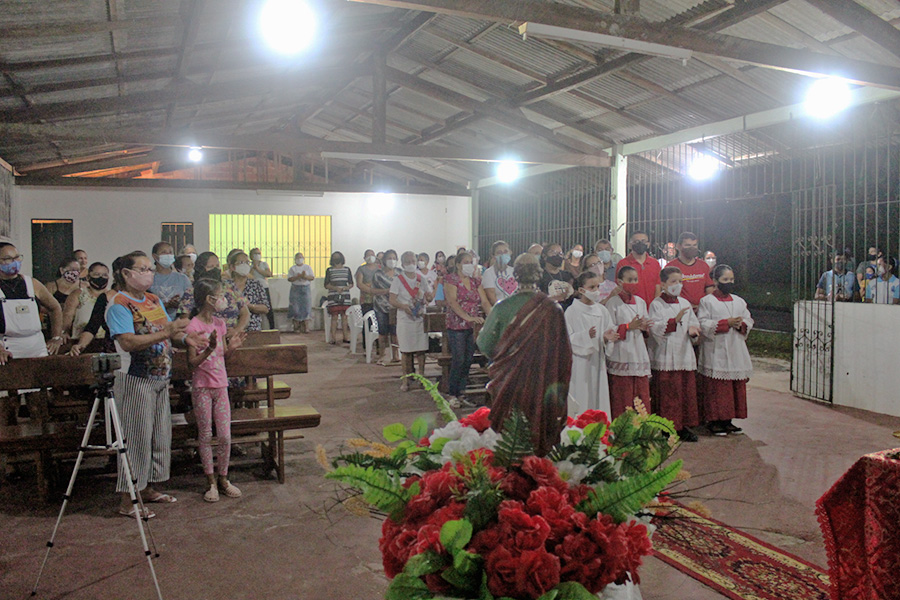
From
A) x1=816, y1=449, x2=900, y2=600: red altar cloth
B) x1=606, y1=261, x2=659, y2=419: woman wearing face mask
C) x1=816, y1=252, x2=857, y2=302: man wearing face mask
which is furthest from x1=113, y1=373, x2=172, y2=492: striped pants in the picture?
x1=816, y1=252, x2=857, y2=302: man wearing face mask

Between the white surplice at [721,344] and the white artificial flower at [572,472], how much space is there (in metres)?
4.71

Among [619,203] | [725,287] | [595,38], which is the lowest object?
[725,287]

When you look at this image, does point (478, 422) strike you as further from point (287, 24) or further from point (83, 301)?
point (287, 24)

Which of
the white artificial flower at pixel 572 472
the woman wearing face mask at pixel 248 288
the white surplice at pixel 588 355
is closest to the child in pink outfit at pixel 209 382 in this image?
the woman wearing face mask at pixel 248 288

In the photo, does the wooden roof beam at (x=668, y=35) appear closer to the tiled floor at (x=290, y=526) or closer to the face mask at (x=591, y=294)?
the face mask at (x=591, y=294)

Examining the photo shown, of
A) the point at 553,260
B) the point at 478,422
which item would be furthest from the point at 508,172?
the point at 478,422

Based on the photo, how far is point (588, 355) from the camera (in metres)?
5.41

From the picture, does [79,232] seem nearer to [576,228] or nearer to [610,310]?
[576,228]

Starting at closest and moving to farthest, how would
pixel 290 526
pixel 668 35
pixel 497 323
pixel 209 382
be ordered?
pixel 497 323
pixel 290 526
pixel 209 382
pixel 668 35

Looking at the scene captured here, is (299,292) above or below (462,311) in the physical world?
above

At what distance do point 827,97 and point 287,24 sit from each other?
19.2ft

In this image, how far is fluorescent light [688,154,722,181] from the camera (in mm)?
10195

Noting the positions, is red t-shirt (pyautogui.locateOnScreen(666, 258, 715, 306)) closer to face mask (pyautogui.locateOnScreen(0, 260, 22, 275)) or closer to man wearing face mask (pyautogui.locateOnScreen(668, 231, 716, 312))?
man wearing face mask (pyautogui.locateOnScreen(668, 231, 716, 312))

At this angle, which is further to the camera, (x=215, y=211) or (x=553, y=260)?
(x=215, y=211)
